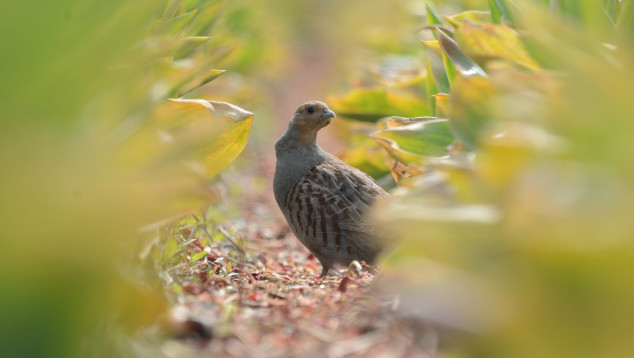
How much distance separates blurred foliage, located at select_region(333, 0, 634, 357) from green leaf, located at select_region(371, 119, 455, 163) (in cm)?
69

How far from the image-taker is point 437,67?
3.30 metres

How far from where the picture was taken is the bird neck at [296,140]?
157 inches

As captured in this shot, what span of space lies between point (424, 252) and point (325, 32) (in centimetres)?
2360

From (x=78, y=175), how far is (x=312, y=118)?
7.66ft

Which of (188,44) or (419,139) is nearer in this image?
(419,139)

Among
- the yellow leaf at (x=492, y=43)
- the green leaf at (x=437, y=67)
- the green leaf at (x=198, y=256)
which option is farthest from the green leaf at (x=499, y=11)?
the green leaf at (x=198, y=256)

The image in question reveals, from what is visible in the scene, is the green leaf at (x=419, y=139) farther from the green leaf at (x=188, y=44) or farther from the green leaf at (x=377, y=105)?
the green leaf at (x=377, y=105)

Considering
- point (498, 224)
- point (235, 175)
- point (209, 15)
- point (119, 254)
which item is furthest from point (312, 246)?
point (235, 175)

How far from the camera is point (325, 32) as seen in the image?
24.8 metres

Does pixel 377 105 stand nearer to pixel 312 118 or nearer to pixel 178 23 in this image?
pixel 312 118

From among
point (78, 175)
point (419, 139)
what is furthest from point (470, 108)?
point (78, 175)

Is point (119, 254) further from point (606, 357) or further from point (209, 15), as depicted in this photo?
point (209, 15)

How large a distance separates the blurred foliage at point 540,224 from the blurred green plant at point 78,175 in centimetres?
62

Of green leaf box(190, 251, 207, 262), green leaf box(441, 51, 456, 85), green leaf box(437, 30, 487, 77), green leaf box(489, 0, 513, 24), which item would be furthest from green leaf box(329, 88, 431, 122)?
green leaf box(190, 251, 207, 262)
